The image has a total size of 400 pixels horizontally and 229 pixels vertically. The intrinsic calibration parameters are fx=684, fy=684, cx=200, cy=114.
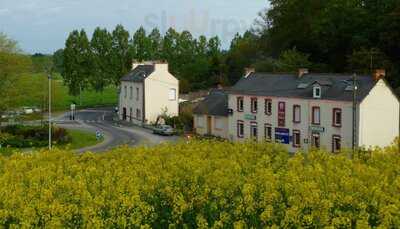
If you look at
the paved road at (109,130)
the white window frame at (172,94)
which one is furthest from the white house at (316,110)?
the white window frame at (172,94)

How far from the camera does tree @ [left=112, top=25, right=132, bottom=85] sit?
384 feet

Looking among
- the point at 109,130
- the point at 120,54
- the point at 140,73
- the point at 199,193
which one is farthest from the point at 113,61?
the point at 199,193

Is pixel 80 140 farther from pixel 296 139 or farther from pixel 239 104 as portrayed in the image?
pixel 296 139

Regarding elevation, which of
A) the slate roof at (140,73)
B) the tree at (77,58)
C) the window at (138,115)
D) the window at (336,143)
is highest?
the tree at (77,58)

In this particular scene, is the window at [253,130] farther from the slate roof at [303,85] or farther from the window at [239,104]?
the slate roof at [303,85]

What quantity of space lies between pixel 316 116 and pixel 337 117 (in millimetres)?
2390

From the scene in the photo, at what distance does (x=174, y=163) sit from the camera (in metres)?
26.7

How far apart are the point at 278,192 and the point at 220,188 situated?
222cm

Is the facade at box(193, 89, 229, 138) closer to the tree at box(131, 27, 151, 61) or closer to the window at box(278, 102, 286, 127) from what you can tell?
the window at box(278, 102, 286, 127)

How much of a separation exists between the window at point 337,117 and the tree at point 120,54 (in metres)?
66.2

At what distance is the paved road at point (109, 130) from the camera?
6538 centimetres

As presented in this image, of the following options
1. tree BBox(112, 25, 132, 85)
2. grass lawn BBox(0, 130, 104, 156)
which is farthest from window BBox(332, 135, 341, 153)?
tree BBox(112, 25, 132, 85)

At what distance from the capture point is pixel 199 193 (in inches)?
928

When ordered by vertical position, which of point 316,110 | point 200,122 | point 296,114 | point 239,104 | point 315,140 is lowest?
point 315,140
